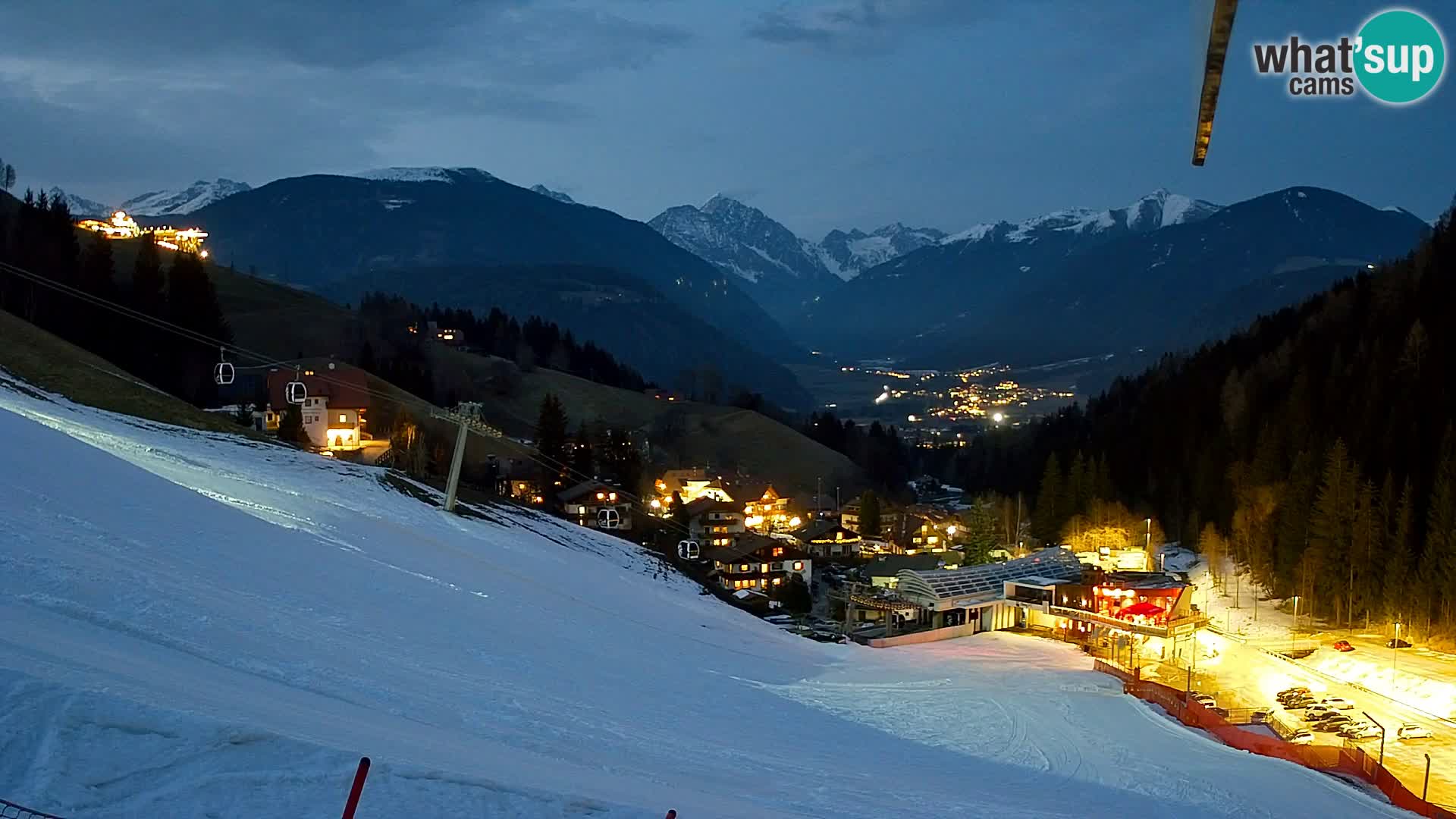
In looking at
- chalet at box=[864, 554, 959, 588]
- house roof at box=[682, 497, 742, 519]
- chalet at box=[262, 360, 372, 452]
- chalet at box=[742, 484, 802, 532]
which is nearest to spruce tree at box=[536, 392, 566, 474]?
house roof at box=[682, 497, 742, 519]

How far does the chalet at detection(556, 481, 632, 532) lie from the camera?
2680 inches

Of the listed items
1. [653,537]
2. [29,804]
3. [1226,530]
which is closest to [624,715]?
[29,804]

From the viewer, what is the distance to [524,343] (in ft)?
496

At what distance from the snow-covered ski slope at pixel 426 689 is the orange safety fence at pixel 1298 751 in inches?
Result: 55.6

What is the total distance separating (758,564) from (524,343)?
9351 cm

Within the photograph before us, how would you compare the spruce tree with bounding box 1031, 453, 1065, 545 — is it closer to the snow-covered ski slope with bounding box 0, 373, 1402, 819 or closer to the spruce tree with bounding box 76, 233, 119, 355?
the snow-covered ski slope with bounding box 0, 373, 1402, 819

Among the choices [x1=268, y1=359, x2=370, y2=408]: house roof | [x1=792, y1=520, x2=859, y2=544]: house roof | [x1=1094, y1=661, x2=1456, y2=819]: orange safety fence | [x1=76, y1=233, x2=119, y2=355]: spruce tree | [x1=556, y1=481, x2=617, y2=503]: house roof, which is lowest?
[x1=1094, y1=661, x2=1456, y2=819]: orange safety fence

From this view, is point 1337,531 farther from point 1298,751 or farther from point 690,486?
point 690,486

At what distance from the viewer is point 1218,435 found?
7850 cm

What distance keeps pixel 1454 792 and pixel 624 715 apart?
77.2ft

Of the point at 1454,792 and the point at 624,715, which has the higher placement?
the point at 624,715

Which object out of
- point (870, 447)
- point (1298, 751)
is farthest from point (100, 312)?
point (870, 447)

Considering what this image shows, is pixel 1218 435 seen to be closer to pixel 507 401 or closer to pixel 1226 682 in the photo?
pixel 1226 682

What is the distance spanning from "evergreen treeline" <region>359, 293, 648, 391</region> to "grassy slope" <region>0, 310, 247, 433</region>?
9759cm
